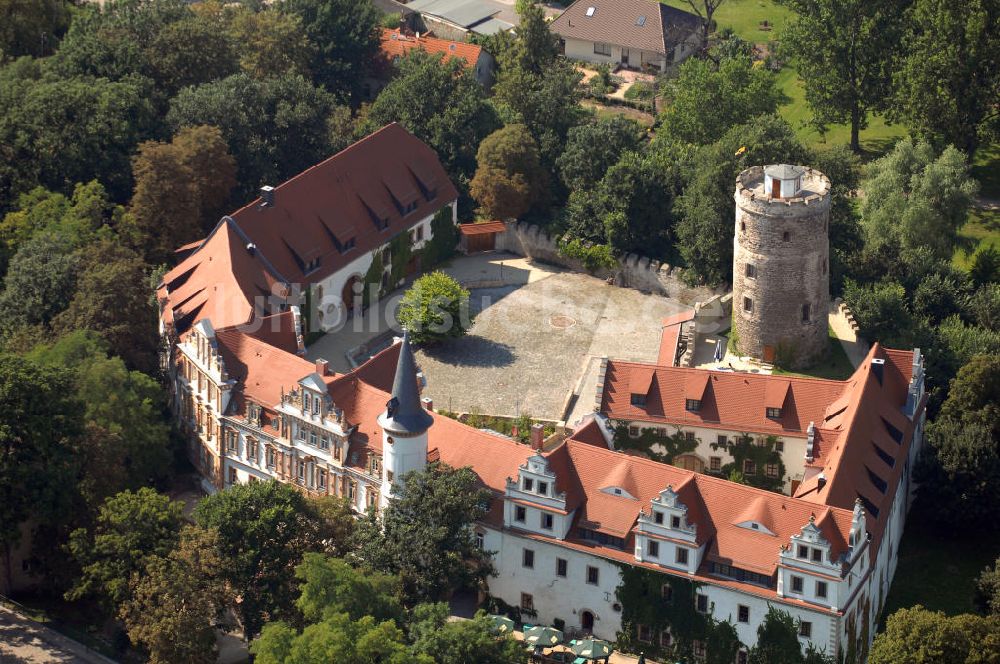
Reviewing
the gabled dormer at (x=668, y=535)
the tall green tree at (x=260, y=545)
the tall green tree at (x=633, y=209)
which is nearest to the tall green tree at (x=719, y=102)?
the tall green tree at (x=633, y=209)

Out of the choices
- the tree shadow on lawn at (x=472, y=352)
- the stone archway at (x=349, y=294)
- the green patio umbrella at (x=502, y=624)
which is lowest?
the green patio umbrella at (x=502, y=624)

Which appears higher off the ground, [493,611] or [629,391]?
[629,391]

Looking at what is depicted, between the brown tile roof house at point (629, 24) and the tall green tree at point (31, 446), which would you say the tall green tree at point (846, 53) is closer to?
the brown tile roof house at point (629, 24)

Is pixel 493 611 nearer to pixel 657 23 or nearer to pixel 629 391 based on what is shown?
pixel 629 391

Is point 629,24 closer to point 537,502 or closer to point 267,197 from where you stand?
point 267,197

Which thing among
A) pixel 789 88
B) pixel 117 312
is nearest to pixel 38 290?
pixel 117 312

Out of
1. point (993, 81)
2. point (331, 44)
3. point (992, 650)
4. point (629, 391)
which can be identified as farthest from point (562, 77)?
point (992, 650)
